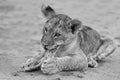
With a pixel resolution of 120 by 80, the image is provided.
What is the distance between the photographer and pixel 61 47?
7539 mm

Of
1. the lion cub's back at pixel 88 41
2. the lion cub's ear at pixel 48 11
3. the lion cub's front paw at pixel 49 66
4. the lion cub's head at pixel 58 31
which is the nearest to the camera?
the lion cub's head at pixel 58 31

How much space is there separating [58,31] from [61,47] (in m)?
0.54

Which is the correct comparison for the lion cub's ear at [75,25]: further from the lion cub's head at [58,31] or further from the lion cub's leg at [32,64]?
the lion cub's leg at [32,64]

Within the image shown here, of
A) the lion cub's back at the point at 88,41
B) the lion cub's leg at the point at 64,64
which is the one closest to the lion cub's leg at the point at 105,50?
the lion cub's back at the point at 88,41

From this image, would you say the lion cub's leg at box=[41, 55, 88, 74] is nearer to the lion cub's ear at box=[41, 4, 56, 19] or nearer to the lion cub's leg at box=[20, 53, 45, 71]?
the lion cub's leg at box=[20, 53, 45, 71]

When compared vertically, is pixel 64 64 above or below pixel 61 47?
below

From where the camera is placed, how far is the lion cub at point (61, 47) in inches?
278

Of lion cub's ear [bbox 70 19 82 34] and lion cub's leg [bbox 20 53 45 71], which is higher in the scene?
lion cub's ear [bbox 70 19 82 34]

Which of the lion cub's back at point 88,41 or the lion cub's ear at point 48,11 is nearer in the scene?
the lion cub's ear at point 48,11

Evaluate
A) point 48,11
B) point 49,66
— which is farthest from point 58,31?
point 48,11

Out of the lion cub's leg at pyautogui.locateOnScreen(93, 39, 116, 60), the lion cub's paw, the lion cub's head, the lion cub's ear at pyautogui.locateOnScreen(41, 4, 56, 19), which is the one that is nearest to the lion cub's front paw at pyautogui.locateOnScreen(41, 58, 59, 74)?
the lion cub's head

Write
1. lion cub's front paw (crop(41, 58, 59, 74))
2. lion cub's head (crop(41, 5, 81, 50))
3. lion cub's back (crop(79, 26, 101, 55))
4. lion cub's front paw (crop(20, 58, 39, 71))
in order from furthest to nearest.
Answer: lion cub's back (crop(79, 26, 101, 55))
lion cub's front paw (crop(20, 58, 39, 71))
lion cub's front paw (crop(41, 58, 59, 74))
lion cub's head (crop(41, 5, 81, 50))

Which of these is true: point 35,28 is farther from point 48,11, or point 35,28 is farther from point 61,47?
point 61,47

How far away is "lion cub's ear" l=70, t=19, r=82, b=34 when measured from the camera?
23.7 ft
